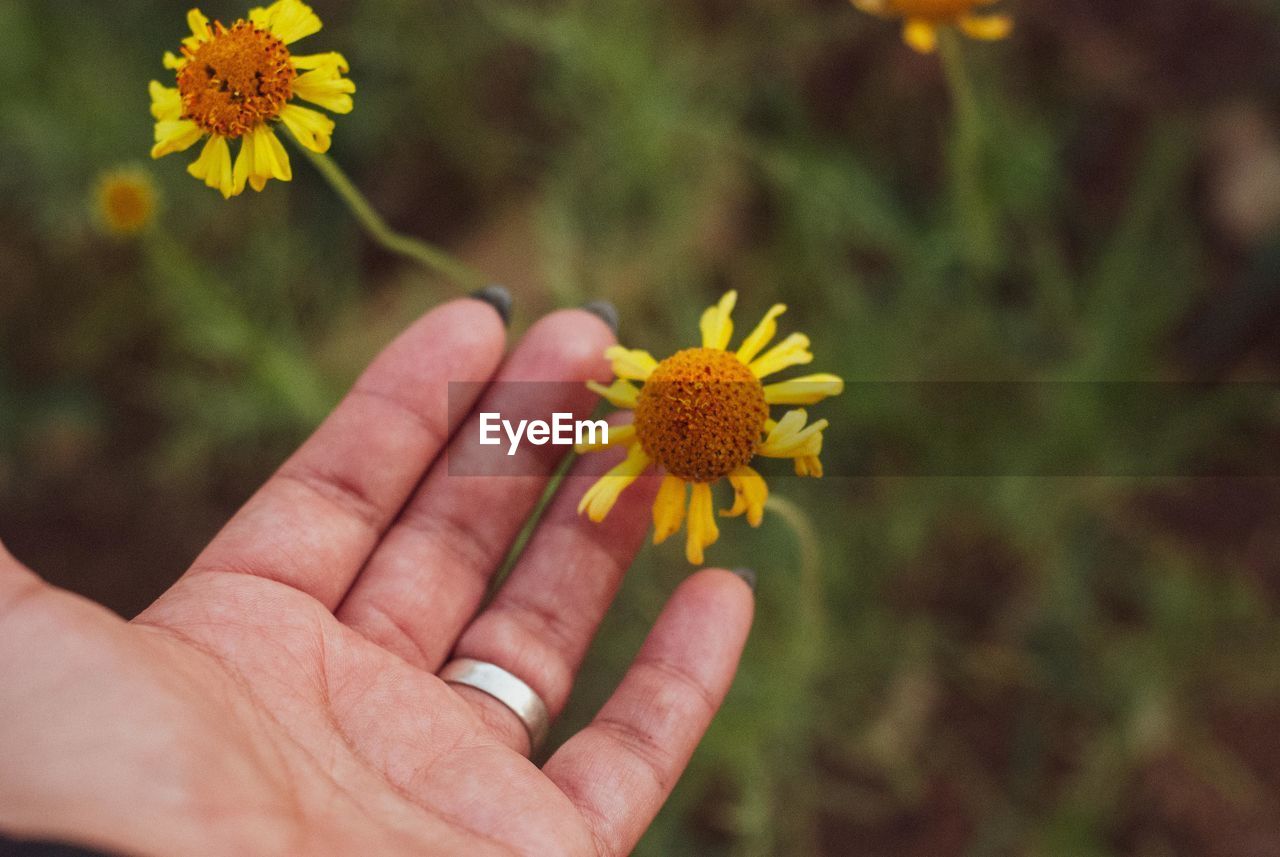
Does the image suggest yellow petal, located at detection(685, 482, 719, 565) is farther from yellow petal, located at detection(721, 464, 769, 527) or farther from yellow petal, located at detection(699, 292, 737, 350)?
yellow petal, located at detection(699, 292, 737, 350)

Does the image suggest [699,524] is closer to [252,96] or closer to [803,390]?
[803,390]

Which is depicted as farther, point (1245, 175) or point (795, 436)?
point (1245, 175)

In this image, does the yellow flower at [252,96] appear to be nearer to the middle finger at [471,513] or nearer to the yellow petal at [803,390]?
the middle finger at [471,513]

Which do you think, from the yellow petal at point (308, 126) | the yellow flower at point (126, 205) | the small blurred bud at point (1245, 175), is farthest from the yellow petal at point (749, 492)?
the small blurred bud at point (1245, 175)

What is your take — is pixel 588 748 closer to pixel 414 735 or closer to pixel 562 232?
pixel 414 735

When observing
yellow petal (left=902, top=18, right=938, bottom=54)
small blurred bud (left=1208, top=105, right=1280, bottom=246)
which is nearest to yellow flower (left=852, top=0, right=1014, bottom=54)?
yellow petal (left=902, top=18, right=938, bottom=54)

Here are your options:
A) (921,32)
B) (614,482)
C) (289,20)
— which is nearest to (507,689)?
(614,482)
